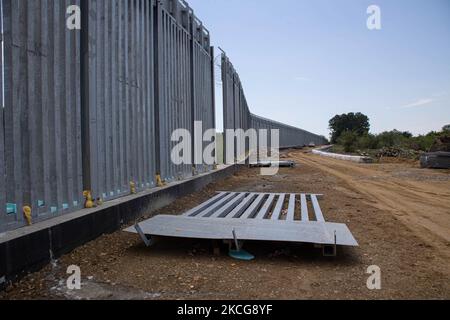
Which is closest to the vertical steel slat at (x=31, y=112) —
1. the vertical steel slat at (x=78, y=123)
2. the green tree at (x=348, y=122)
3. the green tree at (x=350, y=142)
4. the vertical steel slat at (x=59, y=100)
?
the vertical steel slat at (x=59, y=100)

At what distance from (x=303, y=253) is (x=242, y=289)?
1.20 m

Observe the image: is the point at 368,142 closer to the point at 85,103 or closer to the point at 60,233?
the point at 85,103

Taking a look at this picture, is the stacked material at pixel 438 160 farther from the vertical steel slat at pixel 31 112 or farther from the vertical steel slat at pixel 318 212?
the vertical steel slat at pixel 31 112

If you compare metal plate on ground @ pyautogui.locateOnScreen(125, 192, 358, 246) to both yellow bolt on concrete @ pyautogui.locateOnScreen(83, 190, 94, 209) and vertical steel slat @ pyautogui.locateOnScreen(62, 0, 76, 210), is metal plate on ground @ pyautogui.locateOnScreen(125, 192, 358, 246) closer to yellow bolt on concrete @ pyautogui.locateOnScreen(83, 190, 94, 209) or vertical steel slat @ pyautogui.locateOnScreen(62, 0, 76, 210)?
yellow bolt on concrete @ pyautogui.locateOnScreen(83, 190, 94, 209)

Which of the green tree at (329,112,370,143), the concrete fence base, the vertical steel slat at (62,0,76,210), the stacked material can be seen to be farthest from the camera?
the green tree at (329,112,370,143)

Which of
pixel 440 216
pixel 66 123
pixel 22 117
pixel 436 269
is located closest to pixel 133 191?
pixel 66 123

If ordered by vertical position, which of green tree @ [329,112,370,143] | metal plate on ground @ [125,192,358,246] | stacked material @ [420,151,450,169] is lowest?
metal plate on ground @ [125,192,358,246]

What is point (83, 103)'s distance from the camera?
4.52 metres

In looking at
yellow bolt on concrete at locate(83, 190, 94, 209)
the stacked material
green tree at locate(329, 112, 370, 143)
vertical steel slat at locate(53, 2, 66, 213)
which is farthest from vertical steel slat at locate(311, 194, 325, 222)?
green tree at locate(329, 112, 370, 143)

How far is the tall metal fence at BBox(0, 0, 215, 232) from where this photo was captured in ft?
11.2

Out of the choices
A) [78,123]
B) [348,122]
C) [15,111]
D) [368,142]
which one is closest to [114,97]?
[78,123]

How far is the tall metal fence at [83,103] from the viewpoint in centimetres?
342
